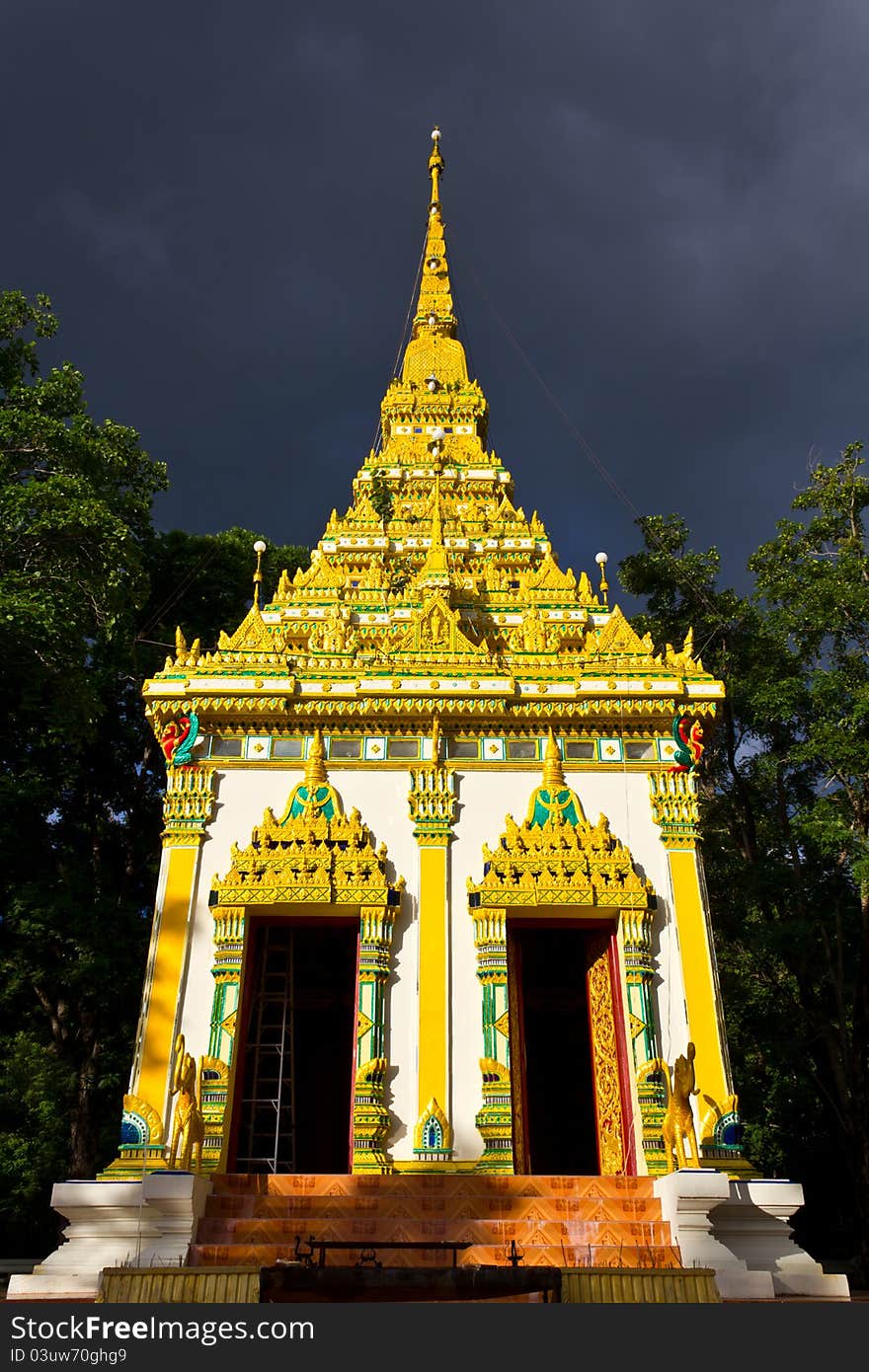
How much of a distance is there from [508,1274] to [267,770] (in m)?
7.13

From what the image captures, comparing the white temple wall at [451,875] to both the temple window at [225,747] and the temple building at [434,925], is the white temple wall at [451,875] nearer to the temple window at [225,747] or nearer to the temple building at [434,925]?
the temple building at [434,925]

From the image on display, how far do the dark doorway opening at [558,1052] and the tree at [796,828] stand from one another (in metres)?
3.34

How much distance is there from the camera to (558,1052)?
55.2 feet

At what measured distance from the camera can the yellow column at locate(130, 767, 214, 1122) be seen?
11328 millimetres

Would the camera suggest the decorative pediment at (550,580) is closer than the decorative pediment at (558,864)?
No

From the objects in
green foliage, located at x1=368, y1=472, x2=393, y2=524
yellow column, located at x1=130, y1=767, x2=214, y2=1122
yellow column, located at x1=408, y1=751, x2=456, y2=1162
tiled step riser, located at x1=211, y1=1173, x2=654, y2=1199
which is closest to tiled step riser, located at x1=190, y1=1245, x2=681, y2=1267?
tiled step riser, located at x1=211, y1=1173, x2=654, y2=1199

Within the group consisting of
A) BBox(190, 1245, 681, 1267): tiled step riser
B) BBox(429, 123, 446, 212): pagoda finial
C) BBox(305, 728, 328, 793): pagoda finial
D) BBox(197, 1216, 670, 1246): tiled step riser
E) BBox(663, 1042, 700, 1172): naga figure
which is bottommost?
BBox(190, 1245, 681, 1267): tiled step riser

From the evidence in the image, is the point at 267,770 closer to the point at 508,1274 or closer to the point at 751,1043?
the point at 508,1274

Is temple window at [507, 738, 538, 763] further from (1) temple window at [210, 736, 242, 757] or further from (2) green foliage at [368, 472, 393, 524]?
(2) green foliage at [368, 472, 393, 524]

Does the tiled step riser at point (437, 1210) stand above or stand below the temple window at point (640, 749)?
below

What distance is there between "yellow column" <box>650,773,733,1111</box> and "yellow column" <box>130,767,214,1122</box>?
17.8 ft

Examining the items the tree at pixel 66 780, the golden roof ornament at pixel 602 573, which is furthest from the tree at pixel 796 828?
the tree at pixel 66 780

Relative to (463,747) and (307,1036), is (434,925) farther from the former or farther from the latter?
(307,1036)

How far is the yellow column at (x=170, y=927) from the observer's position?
37.2 ft
